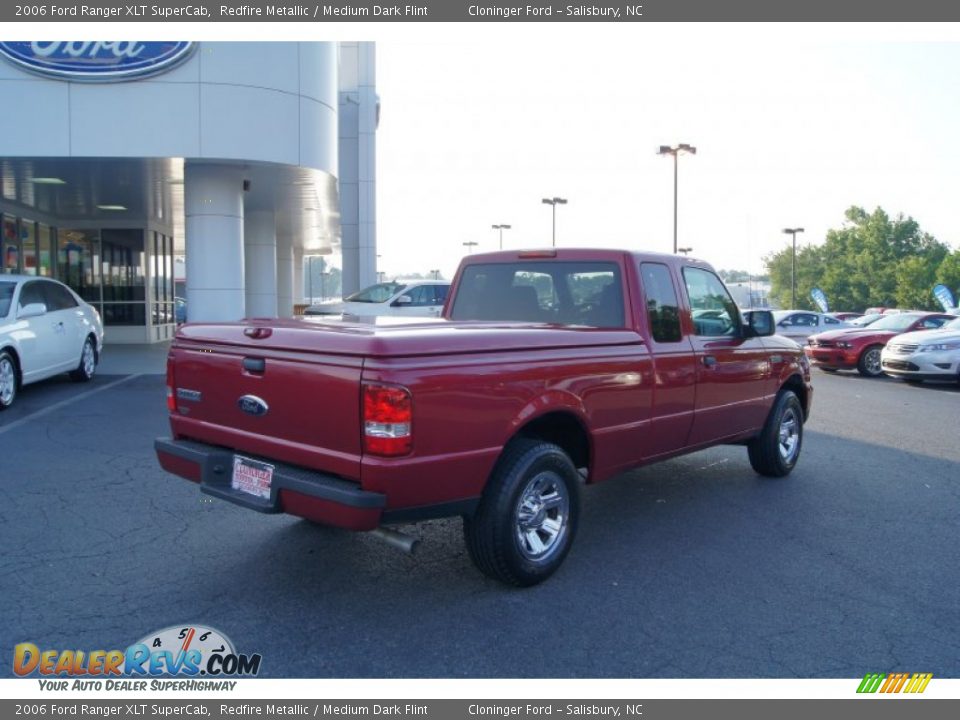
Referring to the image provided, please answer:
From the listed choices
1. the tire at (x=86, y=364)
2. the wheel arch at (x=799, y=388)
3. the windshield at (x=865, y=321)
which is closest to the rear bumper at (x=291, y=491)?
the wheel arch at (x=799, y=388)

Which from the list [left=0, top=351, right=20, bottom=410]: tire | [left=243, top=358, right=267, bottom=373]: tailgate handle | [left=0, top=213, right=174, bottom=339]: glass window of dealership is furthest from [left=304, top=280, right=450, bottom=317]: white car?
[left=243, top=358, right=267, bottom=373]: tailgate handle

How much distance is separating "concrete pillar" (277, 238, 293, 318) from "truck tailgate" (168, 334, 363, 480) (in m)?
27.5

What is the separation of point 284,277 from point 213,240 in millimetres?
17864

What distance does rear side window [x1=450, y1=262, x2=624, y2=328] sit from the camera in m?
5.41

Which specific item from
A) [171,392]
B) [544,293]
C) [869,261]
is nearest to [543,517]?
[544,293]

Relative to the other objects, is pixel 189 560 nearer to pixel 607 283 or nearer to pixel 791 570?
pixel 607 283

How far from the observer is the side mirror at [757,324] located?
6234 millimetres

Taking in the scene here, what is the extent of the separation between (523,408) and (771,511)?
2.80 metres

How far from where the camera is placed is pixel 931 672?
11.5 ft

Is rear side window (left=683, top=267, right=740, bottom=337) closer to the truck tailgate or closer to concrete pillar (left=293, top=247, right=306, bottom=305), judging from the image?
the truck tailgate

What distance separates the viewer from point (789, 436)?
7.14 metres

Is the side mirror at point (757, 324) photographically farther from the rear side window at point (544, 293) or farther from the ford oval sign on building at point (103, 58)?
the ford oval sign on building at point (103, 58)

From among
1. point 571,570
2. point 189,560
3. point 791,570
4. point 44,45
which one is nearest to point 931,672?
point 791,570

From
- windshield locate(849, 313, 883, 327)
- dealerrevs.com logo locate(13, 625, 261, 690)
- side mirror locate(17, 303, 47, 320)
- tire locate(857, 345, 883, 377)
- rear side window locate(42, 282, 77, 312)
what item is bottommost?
dealerrevs.com logo locate(13, 625, 261, 690)
